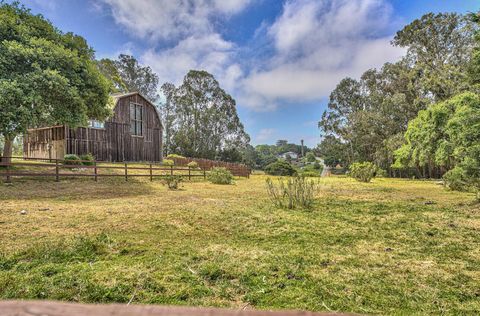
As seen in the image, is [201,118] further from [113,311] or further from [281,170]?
[113,311]

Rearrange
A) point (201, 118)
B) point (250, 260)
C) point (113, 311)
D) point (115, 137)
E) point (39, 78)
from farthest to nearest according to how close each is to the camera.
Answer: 1. point (201, 118)
2. point (115, 137)
3. point (39, 78)
4. point (250, 260)
5. point (113, 311)

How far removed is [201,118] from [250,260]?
39397 mm

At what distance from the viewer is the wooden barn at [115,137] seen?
21328mm

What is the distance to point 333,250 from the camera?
3881 millimetres

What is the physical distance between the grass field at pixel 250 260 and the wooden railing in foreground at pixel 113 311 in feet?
6.62

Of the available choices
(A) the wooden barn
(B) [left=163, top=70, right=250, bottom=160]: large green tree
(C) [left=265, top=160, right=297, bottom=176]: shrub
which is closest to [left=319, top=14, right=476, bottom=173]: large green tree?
(C) [left=265, top=160, right=297, bottom=176]: shrub

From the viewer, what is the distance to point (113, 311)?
2.05ft

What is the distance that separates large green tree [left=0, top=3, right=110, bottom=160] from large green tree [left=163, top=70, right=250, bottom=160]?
25.2 metres

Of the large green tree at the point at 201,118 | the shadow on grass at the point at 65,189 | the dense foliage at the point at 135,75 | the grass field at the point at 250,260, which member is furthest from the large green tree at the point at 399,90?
the dense foliage at the point at 135,75

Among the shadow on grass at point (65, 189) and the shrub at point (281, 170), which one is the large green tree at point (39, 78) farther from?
the shrub at point (281, 170)

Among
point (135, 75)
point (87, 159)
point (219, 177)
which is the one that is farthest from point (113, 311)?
point (135, 75)

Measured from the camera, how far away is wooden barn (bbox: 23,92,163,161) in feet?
70.0

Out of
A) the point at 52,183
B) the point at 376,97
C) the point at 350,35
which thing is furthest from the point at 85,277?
the point at 376,97

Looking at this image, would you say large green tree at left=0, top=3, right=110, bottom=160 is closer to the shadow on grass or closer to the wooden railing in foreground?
the shadow on grass
